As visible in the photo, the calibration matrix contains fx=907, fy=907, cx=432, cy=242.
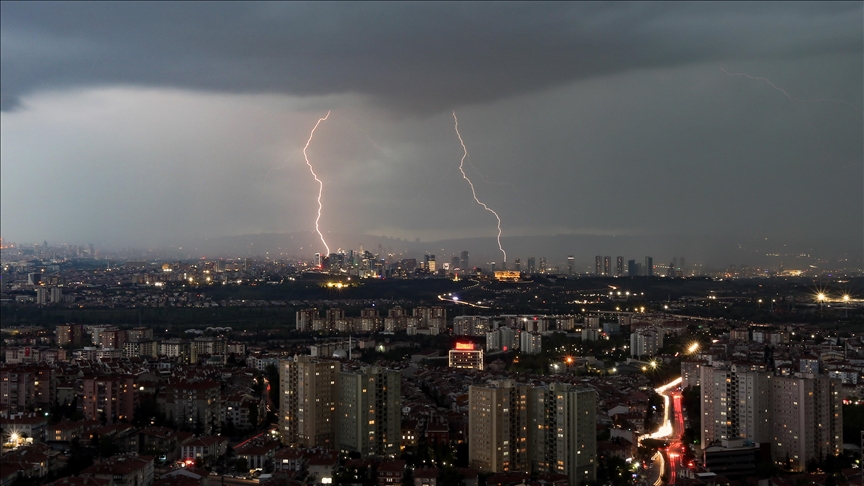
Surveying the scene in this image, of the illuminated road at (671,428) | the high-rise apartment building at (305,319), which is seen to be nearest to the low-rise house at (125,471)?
the illuminated road at (671,428)

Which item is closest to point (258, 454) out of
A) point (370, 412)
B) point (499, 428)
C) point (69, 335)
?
point (370, 412)

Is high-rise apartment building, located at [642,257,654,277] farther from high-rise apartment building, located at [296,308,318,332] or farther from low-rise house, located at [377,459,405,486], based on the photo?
low-rise house, located at [377,459,405,486]

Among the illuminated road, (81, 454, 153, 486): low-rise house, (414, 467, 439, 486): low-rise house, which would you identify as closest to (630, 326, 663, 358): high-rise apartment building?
the illuminated road

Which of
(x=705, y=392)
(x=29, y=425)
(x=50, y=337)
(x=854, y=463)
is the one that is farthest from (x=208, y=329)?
(x=854, y=463)

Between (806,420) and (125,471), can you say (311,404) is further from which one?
(806,420)

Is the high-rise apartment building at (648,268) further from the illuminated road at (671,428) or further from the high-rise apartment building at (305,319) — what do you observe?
the illuminated road at (671,428)

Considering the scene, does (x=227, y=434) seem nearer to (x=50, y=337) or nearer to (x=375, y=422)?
(x=375, y=422)
